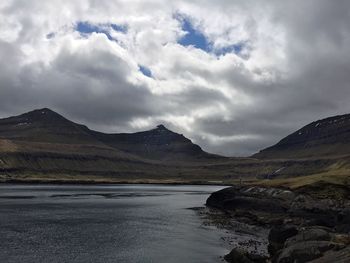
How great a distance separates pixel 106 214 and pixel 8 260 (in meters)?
68.3

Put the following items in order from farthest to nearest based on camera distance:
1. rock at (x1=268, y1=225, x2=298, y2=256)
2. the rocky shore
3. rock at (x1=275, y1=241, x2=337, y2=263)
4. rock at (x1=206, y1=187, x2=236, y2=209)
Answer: rock at (x1=206, y1=187, x2=236, y2=209)
rock at (x1=268, y1=225, x2=298, y2=256)
the rocky shore
rock at (x1=275, y1=241, x2=337, y2=263)

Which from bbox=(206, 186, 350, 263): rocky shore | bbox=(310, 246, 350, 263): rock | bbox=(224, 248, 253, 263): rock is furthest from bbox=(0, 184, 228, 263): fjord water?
bbox=(310, 246, 350, 263): rock

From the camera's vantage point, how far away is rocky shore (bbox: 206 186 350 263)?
162 feet

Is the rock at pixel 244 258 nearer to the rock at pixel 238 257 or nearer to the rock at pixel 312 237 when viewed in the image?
the rock at pixel 238 257

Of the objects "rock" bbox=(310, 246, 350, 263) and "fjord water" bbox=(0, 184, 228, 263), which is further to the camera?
"fjord water" bbox=(0, 184, 228, 263)

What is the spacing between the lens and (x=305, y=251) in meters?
48.9

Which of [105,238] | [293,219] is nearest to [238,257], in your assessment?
[105,238]

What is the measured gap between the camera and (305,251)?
48.9 meters

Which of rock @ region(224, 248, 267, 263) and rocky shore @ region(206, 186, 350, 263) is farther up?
rocky shore @ region(206, 186, 350, 263)

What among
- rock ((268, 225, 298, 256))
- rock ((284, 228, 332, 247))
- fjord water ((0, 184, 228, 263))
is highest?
rock ((284, 228, 332, 247))

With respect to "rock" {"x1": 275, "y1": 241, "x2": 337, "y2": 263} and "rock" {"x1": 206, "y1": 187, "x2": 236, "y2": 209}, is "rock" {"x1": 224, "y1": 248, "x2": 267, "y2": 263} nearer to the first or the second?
"rock" {"x1": 275, "y1": 241, "x2": 337, "y2": 263}

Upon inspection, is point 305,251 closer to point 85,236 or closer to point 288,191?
point 85,236

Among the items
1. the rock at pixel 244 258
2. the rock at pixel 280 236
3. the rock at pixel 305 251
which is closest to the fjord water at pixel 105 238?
the rock at pixel 244 258

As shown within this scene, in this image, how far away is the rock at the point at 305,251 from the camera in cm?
4838
